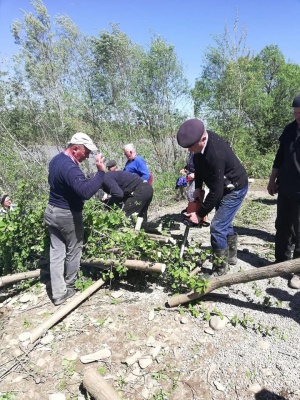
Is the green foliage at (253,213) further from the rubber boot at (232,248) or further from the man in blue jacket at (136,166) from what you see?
the man in blue jacket at (136,166)

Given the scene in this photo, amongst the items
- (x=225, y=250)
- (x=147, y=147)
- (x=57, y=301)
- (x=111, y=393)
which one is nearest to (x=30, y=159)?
(x=147, y=147)

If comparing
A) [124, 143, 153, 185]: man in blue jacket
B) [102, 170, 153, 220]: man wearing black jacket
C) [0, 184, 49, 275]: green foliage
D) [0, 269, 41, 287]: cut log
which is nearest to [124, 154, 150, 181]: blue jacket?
[124, 143, 153, 185]: man in blue jacket

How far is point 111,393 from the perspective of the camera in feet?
7.47

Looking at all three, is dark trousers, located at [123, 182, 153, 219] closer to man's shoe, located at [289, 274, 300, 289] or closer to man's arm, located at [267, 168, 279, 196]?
man's arm, located at [267, 168, 279, 196]

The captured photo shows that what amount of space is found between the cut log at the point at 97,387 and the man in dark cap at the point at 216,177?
5.56 feet

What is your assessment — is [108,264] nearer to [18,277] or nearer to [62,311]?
[62,311]

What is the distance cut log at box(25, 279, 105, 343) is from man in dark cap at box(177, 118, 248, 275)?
4.88 feet

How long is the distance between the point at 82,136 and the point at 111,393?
2354 mm

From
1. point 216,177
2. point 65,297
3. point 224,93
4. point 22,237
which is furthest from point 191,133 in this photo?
point 224,93

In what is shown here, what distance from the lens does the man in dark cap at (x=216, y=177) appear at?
2891mm

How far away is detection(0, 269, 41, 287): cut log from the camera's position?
404 centimetres

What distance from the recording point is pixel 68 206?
10.9 ft

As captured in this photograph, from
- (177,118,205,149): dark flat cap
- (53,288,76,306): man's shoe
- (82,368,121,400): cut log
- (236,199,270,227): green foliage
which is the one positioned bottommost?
(82,368,121,400): cut log

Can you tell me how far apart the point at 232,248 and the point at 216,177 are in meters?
1.40
